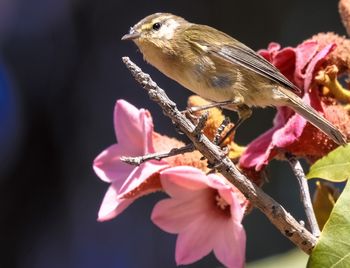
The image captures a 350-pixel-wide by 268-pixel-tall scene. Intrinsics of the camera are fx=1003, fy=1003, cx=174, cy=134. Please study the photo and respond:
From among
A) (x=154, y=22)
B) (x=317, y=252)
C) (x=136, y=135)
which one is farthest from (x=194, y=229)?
(x=154, y=22)

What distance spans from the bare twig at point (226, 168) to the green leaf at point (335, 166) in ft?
0.36

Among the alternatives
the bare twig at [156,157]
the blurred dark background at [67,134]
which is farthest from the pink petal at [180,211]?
the blurred dark background at [67,134]

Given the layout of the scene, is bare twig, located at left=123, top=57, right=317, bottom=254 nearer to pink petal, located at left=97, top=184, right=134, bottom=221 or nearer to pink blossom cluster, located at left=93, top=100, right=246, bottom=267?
pink blossom cluster, located at left=93, top=100, right=246, bottom=267

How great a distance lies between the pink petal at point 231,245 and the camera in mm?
1268

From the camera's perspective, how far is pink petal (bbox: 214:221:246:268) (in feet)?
4.16

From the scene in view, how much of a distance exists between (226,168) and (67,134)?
401 centimetres

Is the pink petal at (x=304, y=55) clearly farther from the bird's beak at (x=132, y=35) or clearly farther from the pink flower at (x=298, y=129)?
the bird's beak at (x=132, y=35)

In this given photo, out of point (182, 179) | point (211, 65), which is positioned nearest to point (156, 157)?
point (182, 179)

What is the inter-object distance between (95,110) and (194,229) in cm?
383

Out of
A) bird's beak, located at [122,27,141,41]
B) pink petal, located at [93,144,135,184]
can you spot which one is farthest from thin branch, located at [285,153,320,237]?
bird's beak, located at [122,27,141,41]

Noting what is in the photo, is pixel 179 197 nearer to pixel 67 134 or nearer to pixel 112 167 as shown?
pixel 112 167

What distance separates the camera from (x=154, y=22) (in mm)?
1749

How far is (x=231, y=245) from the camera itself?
50.5 inches

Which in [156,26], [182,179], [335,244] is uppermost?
[156,26]
